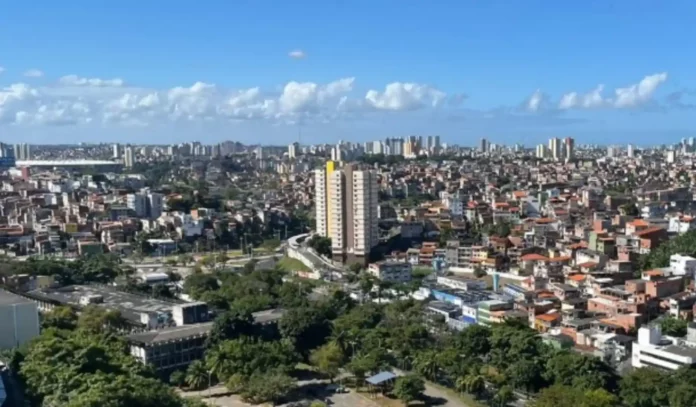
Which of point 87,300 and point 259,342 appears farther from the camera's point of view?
point 87,300

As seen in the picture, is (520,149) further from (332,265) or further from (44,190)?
(332,265)

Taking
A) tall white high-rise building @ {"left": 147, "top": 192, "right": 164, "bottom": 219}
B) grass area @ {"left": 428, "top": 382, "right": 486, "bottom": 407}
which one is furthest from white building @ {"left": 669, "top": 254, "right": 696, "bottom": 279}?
tall white high-rise building @ {"left": 147, "top": 192, "right": 164, "bottom": 219}

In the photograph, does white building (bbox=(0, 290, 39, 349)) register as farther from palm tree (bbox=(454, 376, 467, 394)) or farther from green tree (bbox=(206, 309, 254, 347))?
palm tree (bbox=(454, 376, 467, 394))

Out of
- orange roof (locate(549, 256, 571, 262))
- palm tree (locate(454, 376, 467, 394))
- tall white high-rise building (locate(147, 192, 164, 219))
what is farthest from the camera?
tall white high-rise building (locate(147, 192, 164, 219))

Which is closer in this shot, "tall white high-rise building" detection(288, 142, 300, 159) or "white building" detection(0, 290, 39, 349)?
"white building" detection(0, 290, 39, 349)

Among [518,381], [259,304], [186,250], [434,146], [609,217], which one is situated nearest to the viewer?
[518,381]

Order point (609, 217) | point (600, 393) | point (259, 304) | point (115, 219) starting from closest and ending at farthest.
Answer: point (600, 393), point (259, 304), point (609, 217), point (115, 219)

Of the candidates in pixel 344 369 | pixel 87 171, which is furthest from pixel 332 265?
pixel 87 171
